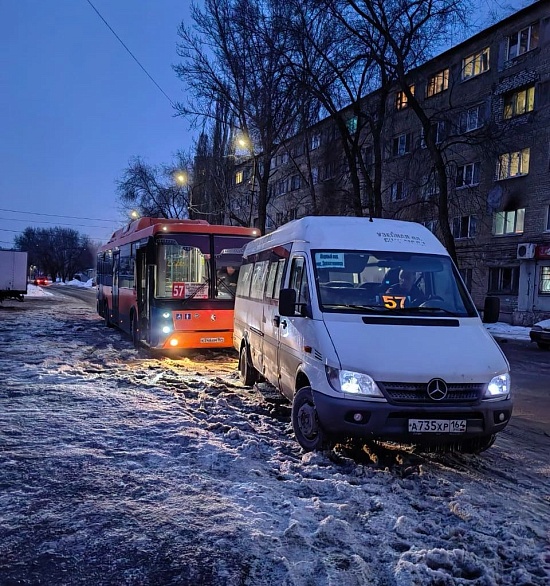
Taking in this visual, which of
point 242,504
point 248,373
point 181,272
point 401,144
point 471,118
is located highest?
point 471,118

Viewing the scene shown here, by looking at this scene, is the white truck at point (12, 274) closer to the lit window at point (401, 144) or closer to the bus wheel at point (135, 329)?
the bus wheel at point (135, 329)

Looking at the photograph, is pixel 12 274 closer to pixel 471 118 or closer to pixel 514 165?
pixel 471 118

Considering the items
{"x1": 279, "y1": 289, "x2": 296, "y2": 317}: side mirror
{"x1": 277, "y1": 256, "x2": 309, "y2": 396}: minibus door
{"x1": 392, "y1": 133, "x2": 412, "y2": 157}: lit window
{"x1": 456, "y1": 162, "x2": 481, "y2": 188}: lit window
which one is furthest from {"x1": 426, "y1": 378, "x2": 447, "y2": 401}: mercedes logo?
{"x1": 392, "y1": 133, "x2": 412, "y2": 157}: lit window

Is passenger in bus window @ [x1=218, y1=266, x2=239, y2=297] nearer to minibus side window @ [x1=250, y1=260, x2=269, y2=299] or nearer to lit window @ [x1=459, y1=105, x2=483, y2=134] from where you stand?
minibus side window @ [x1=250, y1=260, x2=269, y2=299]

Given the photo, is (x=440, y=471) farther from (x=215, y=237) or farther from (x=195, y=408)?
(x=215, y=237)

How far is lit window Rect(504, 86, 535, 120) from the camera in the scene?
81.0ft

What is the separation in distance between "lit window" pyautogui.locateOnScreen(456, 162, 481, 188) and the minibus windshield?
23.7 metres

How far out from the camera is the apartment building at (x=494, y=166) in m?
24.1

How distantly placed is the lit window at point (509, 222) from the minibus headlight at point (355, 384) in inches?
936

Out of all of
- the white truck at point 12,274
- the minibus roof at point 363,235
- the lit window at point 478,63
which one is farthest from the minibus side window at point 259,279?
the white truck at point 12,274

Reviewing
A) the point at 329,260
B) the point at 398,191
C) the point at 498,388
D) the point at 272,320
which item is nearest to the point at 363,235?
the point at 329,260

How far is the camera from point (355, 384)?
4.60m

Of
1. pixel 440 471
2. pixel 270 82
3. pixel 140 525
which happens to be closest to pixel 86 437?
pixel 140 525

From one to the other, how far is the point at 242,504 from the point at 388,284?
279 centimetres
